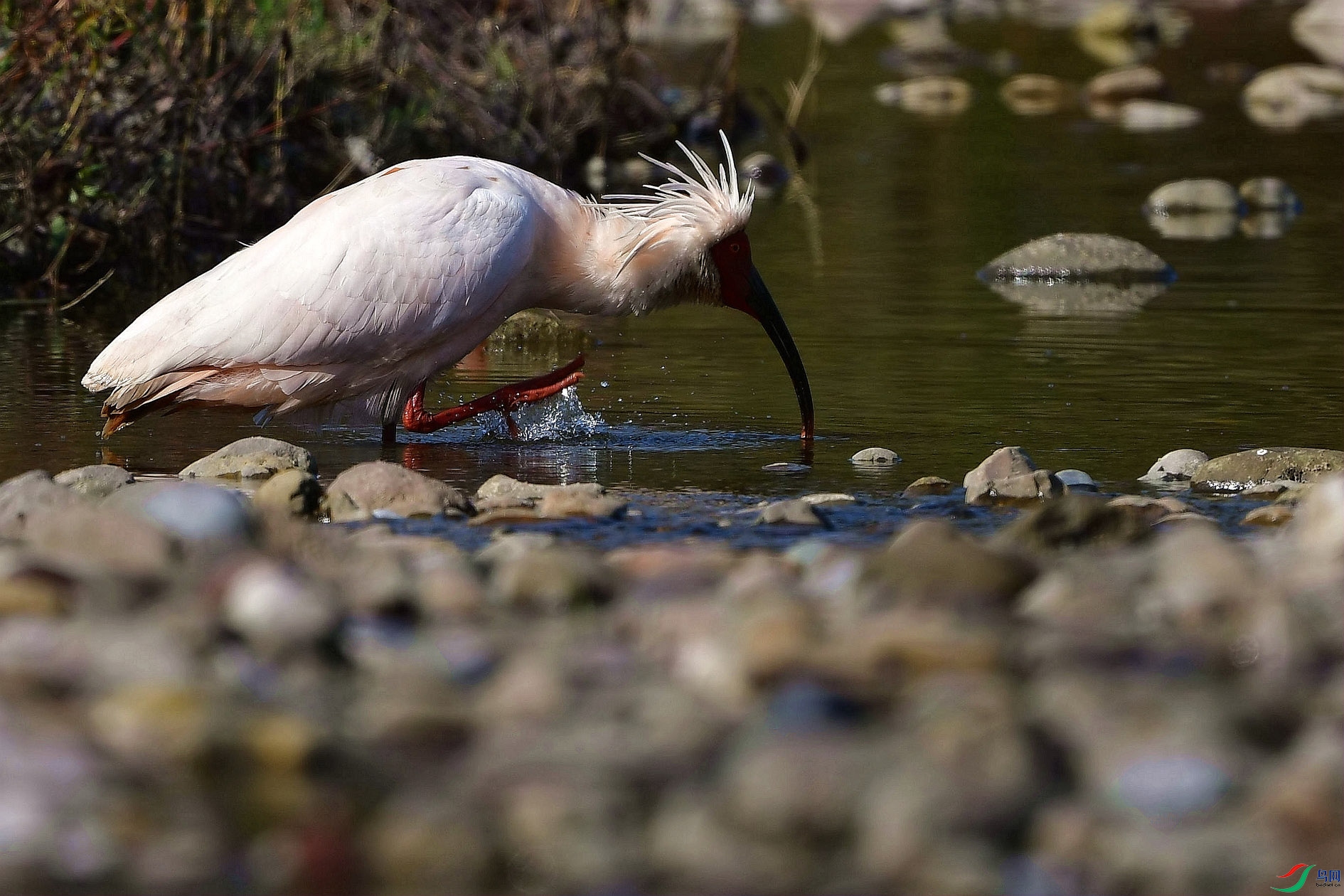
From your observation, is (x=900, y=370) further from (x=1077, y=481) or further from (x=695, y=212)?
(x=1077, y=481)

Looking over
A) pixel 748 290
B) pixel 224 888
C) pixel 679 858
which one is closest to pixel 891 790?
pixel 679 858

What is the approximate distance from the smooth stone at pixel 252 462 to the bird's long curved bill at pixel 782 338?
2040 mm

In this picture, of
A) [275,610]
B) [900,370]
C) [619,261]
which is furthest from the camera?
[900,370]

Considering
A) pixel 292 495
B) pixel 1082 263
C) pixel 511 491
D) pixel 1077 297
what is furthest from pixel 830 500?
pixel 1082 263

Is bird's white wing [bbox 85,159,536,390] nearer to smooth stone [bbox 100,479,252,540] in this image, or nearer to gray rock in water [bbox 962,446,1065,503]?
smooth stone [bbox 100,479,252,540]

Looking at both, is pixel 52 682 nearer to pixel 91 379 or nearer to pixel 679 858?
pixel 679 858

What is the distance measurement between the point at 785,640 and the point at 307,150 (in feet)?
32.7

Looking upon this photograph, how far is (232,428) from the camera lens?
8.09 m

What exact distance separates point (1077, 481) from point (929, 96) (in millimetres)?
16739

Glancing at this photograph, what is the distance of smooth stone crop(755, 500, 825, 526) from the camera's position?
5973mm

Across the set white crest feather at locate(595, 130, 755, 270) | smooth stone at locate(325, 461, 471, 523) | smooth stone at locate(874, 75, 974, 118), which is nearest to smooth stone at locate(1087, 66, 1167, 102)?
smooth stone at locate(874, 75, 974, 118)

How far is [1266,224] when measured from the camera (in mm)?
13922

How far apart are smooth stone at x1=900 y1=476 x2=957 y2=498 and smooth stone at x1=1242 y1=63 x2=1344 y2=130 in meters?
16.1

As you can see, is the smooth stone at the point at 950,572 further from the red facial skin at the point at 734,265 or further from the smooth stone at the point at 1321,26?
the smooth stone at the point at 1321,26
